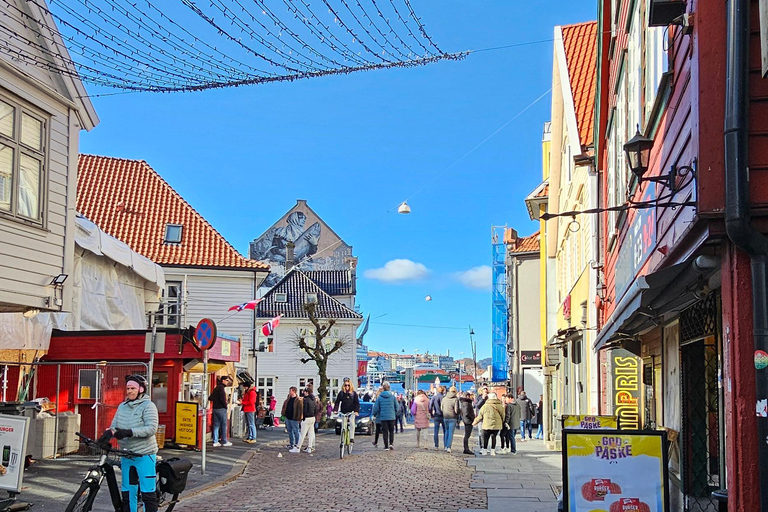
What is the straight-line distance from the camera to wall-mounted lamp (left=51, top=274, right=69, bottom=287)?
1412cm

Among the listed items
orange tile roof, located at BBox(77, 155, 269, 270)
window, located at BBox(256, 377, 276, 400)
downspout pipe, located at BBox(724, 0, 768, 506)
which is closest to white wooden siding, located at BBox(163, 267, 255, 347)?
orange tile roof, located at BBox(77, 155, 269, 270)

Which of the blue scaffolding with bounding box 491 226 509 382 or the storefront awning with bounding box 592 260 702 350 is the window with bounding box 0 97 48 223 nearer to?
the storefront awning with bounding box 592 260 702 350

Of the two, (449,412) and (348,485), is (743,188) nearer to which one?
(348,485)

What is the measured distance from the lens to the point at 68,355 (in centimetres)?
2055

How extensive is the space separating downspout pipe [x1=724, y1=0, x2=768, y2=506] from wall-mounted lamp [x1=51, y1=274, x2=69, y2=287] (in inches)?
433

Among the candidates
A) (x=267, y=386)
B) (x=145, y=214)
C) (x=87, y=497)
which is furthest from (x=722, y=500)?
(x=267, y=386)

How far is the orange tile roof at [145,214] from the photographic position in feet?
119

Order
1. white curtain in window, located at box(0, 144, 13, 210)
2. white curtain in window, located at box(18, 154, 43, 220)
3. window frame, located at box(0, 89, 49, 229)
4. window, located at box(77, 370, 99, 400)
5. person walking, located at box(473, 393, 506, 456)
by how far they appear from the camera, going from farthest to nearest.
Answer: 1. person walking, located at box(473, 393, 506, 456)
2. window, located at box(77, 370, 99, 400)
3. white curtain in window, located at box(18, 154, 43, 220)
4. window frame, located at box(0, 89, 49, 229)
5. white curtain in window, located at box(0, 144, 13, 210)

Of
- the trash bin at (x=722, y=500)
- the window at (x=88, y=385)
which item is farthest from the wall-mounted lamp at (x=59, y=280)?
the trash bin at (x=722, y=500)

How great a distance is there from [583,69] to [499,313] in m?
39.2

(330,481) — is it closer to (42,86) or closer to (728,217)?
(42,86)

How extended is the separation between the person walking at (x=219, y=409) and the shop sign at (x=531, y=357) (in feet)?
78.5

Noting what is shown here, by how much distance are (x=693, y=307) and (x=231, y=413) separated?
20.4 m

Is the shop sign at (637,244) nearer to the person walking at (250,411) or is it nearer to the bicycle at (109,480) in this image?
the bicycle at (109,480)
